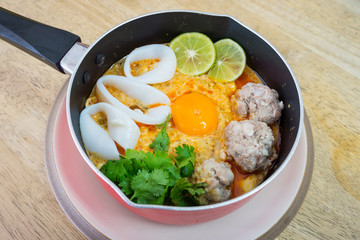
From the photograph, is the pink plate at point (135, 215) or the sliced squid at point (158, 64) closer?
the pink plate at point (135, 215)

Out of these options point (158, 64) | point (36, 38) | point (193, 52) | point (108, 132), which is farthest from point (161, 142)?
point (36, 38)

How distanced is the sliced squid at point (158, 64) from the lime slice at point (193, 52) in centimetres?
8

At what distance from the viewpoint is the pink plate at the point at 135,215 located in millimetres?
1626

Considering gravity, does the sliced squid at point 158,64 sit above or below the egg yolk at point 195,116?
above

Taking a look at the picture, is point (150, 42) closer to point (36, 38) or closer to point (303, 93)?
point (36, 38)

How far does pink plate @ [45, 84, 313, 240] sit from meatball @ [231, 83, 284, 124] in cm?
29

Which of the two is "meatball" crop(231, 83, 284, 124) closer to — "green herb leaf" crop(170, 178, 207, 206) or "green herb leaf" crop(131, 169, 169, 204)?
"green herb leaf" crop(170, 178, 207, 206)

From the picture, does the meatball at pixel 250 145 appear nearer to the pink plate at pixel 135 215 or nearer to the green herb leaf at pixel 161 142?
the pink plate at pixel 135 215

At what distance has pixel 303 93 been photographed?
7.48 feet

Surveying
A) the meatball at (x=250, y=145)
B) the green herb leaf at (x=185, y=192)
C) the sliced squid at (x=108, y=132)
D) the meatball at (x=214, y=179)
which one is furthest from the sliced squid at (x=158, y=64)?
the green herb leaf at (x=185, y=192)

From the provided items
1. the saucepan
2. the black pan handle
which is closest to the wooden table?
the saucepan

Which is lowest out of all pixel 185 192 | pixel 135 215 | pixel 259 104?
pixel 135 215

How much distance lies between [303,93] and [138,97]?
4.06ft

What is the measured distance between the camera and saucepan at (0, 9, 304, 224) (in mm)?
1427
